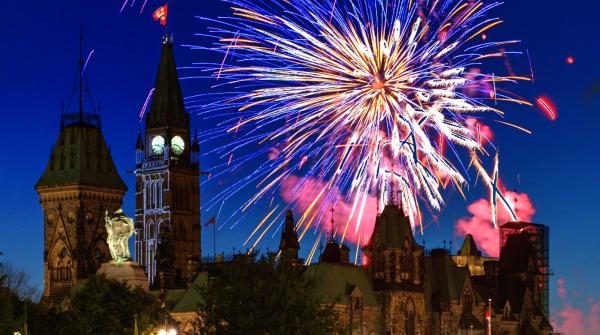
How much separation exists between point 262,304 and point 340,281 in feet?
152

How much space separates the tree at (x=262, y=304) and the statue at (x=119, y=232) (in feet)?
68.4

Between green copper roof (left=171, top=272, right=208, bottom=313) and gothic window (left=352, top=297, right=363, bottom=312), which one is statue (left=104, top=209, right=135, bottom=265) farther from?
gothic window (left=352, top=297, right=363, bottom=312)

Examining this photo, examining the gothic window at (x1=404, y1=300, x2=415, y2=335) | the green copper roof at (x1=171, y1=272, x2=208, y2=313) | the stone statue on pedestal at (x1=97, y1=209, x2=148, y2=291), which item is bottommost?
the gothic window at (x1=404, y1=300, x2=415, y2=335)

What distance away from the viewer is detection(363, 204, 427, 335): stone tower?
165 metres

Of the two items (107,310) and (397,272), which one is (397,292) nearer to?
(397,272)

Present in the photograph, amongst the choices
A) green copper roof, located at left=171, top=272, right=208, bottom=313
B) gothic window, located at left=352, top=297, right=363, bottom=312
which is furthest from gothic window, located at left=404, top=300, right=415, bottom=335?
green copper roof, located at left=171, top=272, right=208, bottom=313

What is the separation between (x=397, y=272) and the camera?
165m

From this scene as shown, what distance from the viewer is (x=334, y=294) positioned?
528 ft

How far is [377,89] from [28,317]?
40421 millimetres

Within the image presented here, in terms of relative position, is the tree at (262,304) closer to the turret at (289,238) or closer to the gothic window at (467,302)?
the turret at (289,238)

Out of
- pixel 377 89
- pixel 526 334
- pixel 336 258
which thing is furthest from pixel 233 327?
pixel 526 334

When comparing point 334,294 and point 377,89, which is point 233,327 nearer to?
point 377,89

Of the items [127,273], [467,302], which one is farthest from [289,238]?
[127,273]

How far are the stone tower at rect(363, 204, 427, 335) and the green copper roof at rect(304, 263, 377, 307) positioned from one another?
1524 millimetres
